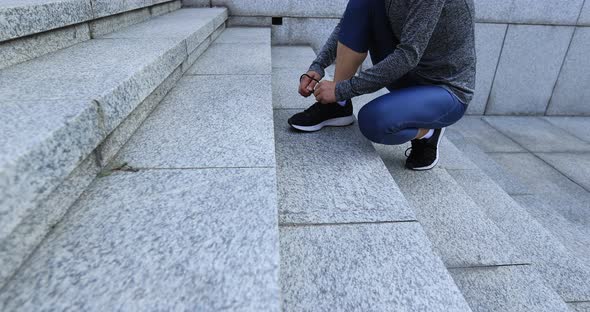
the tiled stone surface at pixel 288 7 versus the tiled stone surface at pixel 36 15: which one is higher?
the tiled stone surface at pixel 36 15

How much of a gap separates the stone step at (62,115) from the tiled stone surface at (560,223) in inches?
99.4

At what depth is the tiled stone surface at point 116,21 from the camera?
2277 millimetres

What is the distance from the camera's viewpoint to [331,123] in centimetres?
211

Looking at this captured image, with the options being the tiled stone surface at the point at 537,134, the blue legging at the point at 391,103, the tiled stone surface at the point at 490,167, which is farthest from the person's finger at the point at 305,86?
the tiled stone surface at the point at 537,134

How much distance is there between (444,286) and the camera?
1.07 m

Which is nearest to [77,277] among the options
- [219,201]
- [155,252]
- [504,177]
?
[155,252]

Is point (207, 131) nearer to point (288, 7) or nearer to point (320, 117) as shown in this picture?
point (320, 117)

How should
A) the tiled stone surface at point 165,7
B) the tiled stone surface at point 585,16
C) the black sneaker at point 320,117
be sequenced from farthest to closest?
1. the tiled stone surface at point 585,16
2. the tiled stone surface at point 165,7
3. the black sneaker at point 320,117

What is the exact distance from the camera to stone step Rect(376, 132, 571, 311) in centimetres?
132

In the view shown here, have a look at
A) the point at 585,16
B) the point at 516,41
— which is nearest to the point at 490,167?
the point at 516,41

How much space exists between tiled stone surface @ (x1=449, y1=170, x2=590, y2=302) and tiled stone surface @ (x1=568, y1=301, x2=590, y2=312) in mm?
28

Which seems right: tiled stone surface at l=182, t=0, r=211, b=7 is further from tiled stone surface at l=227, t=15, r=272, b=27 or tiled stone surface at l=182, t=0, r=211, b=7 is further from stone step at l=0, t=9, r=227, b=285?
stone step at l=0, t=9, r=227, b=285

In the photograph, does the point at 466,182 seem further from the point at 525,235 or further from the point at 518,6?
the point at 518,6

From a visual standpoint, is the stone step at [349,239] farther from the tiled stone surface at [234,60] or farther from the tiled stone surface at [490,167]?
the tiled stone surface at [490,167]
